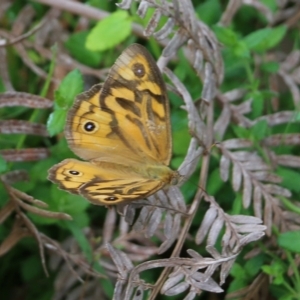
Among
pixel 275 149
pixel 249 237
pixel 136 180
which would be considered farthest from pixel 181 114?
pixel 249 237

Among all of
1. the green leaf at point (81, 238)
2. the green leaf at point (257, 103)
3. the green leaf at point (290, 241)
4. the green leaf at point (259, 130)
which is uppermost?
the green leaf at point (257, 103)

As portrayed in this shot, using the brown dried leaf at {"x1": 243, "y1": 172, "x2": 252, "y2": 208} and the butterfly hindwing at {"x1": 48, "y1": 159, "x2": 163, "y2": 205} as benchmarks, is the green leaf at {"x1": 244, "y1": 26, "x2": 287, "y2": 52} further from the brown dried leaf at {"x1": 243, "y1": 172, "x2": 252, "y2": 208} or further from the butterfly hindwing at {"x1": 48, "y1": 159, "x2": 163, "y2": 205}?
the butterfly hindwing at {"x1": 48, "y1": 159, "x2": 163, "y2": 205}

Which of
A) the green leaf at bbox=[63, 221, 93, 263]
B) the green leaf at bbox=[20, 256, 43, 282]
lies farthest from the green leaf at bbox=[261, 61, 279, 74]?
the green leaf at bbox=[20, 256, 43, 282]

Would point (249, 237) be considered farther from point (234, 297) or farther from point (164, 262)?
point (234, 297)

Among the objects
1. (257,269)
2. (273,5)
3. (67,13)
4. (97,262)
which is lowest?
(97,262)

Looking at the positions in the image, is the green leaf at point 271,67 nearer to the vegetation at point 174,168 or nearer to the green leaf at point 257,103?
the vegetation at point 174,168

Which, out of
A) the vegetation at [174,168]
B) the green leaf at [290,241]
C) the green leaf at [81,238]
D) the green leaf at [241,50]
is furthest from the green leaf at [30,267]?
the green leaf at [241,50]
